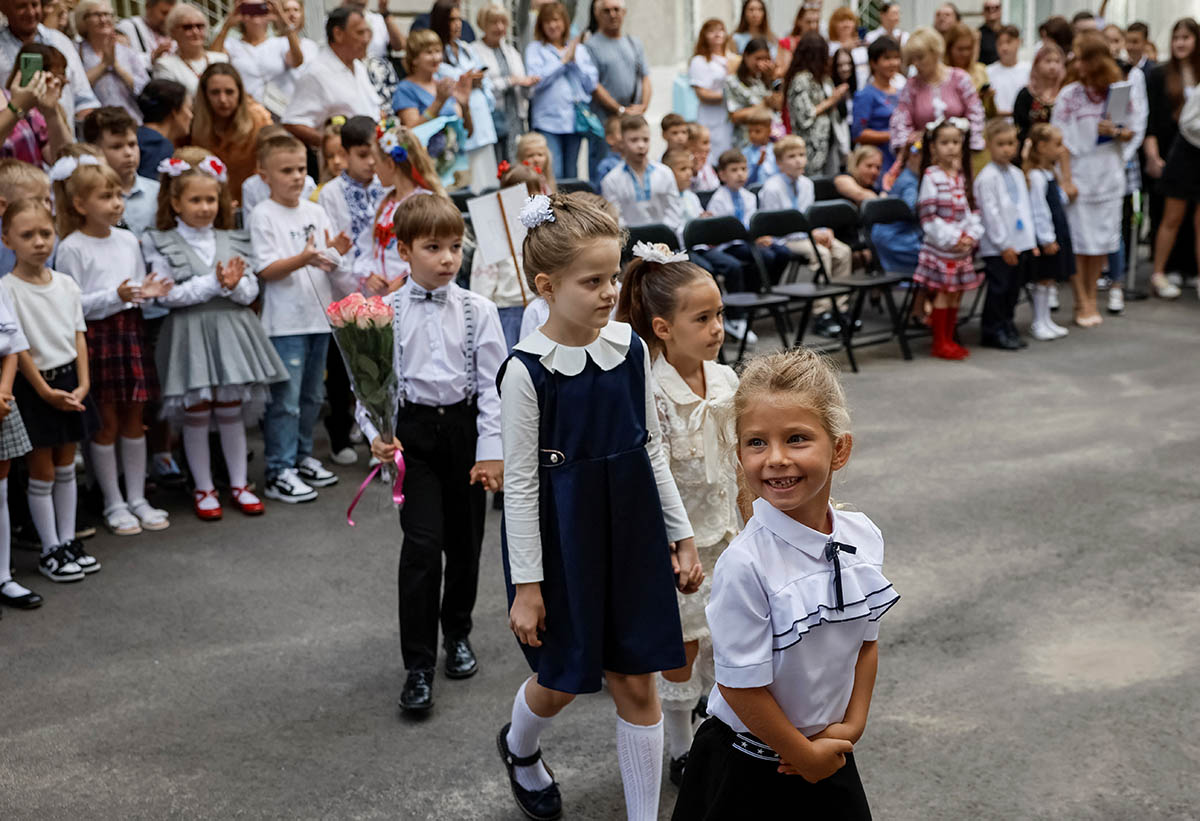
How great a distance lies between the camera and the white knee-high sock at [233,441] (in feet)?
18.3

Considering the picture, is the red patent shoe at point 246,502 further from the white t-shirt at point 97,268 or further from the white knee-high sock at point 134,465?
the white t-shirt at point 97,268

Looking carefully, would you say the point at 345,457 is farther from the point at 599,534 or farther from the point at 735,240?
the point at 599,534

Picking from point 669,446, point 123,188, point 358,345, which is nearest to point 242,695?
point 358,345

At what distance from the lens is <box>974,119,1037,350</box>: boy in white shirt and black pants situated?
27.1 feet

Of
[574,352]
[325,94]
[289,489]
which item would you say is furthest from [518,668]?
[325,94]

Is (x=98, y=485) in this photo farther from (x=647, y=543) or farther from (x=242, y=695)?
(x=647, y=543)

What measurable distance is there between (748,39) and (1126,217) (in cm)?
349

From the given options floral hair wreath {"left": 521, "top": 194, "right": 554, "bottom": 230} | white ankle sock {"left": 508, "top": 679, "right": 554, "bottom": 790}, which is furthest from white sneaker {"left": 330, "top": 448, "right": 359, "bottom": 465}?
floral hair wreath {"left": 521, "top": 194, "right": 554, "bottom": 230}

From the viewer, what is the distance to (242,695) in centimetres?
381

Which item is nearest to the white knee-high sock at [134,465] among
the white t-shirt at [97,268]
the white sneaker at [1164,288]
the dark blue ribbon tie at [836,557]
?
the white t-shirt at [97,268]

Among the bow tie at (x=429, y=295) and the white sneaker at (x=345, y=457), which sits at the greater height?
the bow tie at (x=429, y=295)

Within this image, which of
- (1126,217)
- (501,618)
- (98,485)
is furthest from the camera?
(1126,217)

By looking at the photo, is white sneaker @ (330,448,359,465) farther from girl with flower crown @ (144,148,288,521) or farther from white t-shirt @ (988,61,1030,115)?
white t-shirt @ (988,61,1030,115)

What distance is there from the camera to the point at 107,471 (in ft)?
17.7
